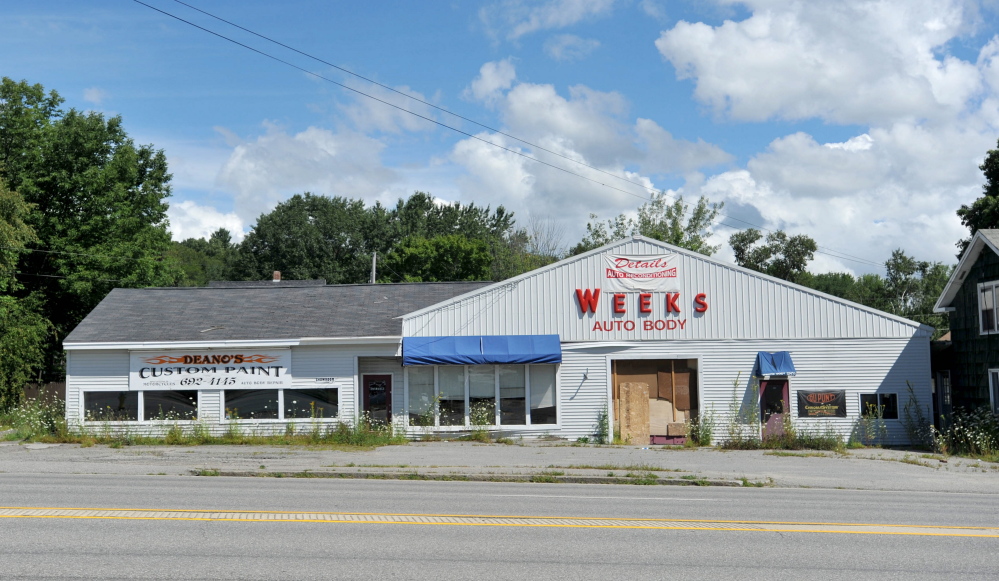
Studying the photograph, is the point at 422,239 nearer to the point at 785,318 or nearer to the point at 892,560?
the point at 785,318

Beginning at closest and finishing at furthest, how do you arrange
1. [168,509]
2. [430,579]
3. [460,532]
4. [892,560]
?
[430,579] → [892,560] → [460,532] → [168,509]

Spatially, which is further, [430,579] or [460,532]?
[460,532]

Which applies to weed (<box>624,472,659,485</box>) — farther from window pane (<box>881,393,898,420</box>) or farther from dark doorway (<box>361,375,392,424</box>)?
window pane (<box>881,393,898,420</box>)

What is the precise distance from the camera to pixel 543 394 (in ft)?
82.0

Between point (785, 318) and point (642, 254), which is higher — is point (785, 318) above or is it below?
below

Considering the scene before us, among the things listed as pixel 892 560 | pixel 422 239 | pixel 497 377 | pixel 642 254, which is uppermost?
pixel 422 239

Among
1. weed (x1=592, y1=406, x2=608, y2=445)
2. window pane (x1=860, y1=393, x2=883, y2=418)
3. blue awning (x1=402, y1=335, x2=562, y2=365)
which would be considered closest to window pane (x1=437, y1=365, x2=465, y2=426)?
blue awning (x1=402, y1=335, x2=562, y2=365)

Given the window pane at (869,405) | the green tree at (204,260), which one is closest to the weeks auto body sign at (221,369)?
the window pane at (869,405)

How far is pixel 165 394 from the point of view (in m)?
24.5

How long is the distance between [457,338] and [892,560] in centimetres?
1661

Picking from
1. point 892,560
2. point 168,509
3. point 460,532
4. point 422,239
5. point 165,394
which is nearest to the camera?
point 892,560

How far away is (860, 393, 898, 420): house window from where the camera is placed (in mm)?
24688

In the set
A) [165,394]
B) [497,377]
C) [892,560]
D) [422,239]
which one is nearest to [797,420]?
[497,377]

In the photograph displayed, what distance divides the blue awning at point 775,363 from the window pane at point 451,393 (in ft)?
28.2
